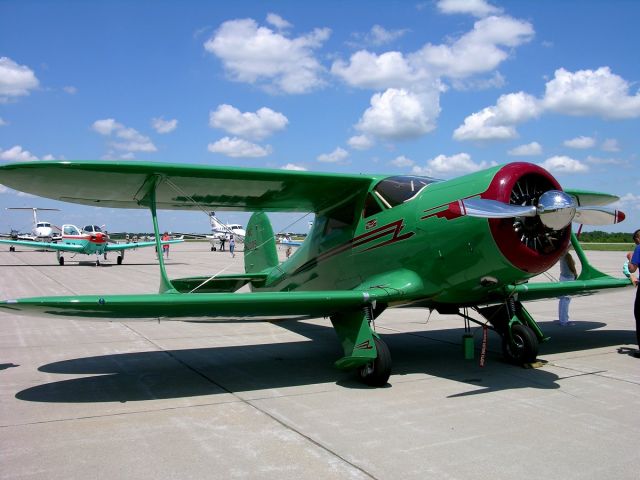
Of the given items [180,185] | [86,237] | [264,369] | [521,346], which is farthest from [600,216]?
[86,237]

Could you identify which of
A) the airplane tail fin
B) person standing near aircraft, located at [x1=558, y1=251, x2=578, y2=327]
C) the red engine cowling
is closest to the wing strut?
the airplane tail fin

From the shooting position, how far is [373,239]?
6.55 m

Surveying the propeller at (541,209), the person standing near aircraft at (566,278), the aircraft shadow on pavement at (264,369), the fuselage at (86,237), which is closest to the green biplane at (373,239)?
the propeller at (541,209)

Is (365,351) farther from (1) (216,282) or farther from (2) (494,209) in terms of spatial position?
(1) (216,282)

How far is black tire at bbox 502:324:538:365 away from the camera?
258 inches

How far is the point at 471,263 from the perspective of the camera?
18.1 ft

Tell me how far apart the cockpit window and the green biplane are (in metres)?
0.02

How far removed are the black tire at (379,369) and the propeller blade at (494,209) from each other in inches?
67.9

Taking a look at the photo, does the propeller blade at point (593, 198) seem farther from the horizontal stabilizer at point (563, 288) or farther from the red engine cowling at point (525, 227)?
the red engine cowling at point (525, 227)

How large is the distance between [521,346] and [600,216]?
6.43ft

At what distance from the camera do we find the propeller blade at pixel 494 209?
16.3 feet

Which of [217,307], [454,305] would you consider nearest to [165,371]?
[217,307]

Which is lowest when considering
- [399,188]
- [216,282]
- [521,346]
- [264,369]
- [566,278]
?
[264,369]

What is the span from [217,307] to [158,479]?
230cm
